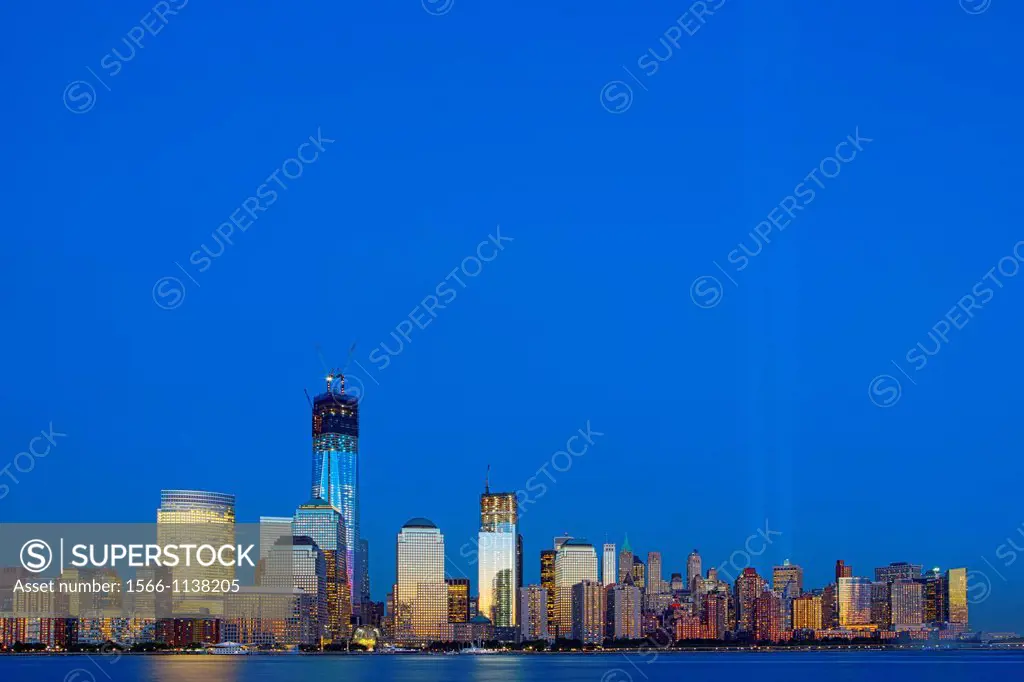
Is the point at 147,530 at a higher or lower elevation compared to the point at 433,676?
higher

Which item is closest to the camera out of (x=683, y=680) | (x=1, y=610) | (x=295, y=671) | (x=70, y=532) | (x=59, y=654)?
(x=70, y=532)

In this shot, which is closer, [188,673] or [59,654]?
[188,673]

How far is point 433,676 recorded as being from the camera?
384 ft

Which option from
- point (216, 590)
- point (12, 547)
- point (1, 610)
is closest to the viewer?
point (12, 547)

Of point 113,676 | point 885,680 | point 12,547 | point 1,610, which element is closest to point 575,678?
point 885,680

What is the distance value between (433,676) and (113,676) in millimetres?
26101

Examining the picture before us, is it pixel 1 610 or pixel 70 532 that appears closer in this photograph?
pixel 70 532

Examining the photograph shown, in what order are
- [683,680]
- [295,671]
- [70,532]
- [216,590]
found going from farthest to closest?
[216,590] → [295,671] → [683,680] → [70,532]

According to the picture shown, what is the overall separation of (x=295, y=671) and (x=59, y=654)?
260 ft

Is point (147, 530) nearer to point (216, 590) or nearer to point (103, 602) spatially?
point (216, 590)

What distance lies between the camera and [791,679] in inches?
4488

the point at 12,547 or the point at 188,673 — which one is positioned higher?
the point at 12,547

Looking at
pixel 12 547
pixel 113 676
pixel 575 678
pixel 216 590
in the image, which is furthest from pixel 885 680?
pixel 216 590

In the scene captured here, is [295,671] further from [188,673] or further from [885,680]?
[885,680]
